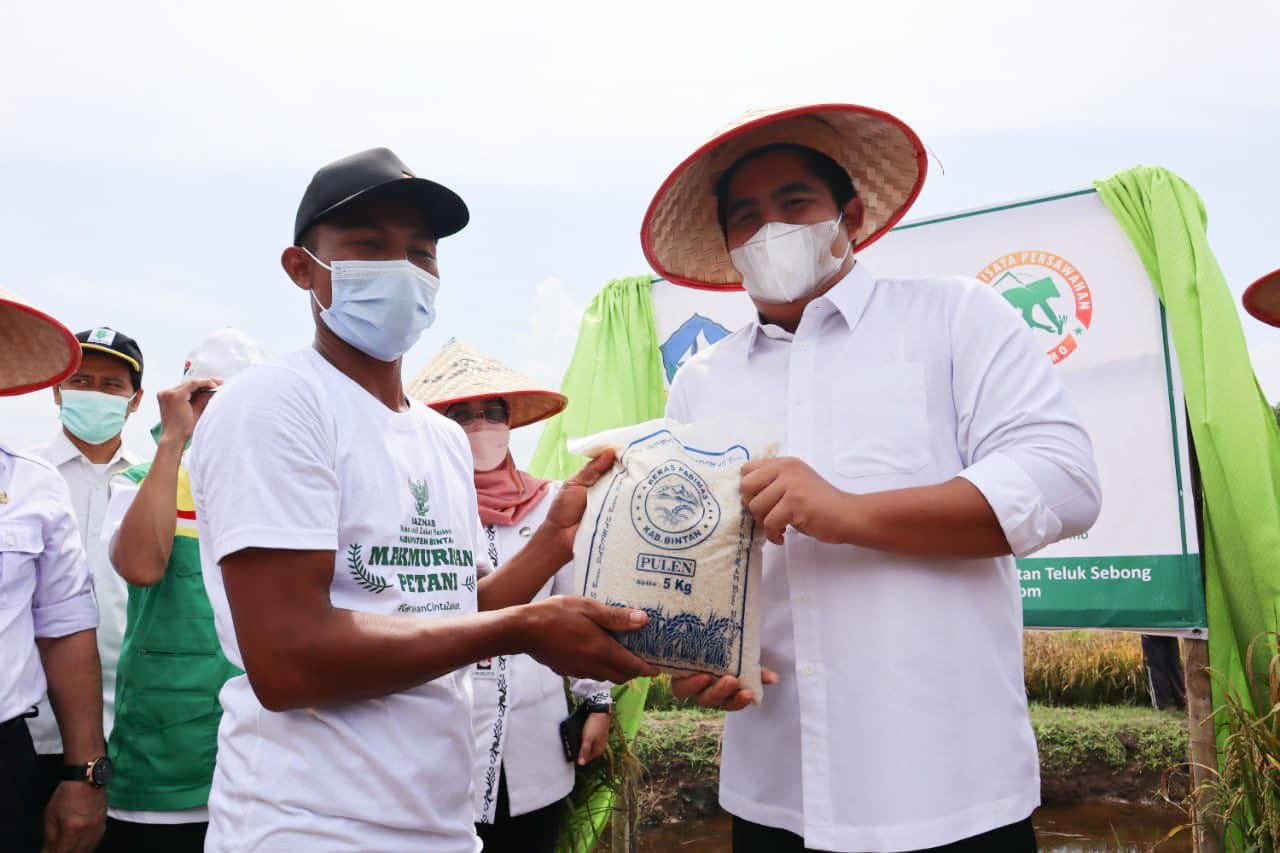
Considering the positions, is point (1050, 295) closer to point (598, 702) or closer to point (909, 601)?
point (598, 702)

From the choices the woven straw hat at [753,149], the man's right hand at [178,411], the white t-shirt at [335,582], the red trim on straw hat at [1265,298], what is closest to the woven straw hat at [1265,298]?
the red trim on straw hat at [1265,298]

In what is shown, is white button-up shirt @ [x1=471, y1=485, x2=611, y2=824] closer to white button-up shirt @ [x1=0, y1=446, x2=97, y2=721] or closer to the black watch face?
the black watch face

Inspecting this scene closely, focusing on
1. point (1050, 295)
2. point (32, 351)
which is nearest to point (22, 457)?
point (32, 351)

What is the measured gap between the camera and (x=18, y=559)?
2391 mm

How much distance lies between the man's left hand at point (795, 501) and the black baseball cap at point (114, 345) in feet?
9.81

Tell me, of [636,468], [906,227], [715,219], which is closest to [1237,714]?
Answer: [906,227]

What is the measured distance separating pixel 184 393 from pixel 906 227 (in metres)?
3.16

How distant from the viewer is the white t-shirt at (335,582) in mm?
1374

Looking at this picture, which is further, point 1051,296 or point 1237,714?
point 1051,296

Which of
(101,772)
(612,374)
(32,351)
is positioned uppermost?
(612,374)

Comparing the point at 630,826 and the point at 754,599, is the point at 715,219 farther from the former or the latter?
the point at 630,826

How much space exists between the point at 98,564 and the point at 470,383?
4.83ft

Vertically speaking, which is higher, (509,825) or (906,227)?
(906,227)

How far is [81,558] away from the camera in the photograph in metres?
2.62
